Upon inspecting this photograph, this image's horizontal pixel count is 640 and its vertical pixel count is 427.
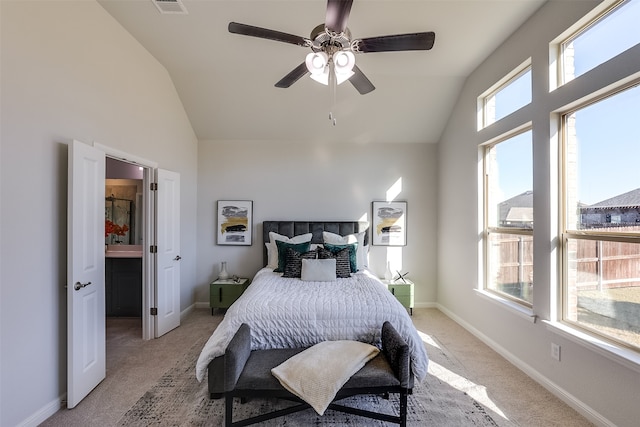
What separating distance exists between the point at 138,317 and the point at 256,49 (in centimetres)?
395

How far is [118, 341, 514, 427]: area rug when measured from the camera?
2.03 m

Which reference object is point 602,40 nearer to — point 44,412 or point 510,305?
point 510,305

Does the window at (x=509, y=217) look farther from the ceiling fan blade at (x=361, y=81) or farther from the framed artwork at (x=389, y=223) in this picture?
the ceiling fan blade at (x=361, y=81)

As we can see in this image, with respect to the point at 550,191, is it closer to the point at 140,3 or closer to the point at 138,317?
the point at 140,3

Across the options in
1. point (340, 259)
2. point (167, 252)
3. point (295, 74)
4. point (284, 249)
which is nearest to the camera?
point (295, 74)

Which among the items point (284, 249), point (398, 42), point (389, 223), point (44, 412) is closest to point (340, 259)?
point (284, 249)

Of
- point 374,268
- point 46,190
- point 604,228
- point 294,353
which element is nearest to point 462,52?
point 604,228

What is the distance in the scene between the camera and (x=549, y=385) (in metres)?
2.38

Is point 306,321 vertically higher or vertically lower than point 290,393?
higher

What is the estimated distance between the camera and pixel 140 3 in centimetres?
256

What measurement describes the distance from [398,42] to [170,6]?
2.10 m

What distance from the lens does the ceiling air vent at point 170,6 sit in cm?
250

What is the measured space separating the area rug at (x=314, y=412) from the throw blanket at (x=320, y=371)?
0.38 m

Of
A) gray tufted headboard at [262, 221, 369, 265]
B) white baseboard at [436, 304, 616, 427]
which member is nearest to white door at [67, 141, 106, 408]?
gray tufted headboard at [262, 221, 369, 265]
